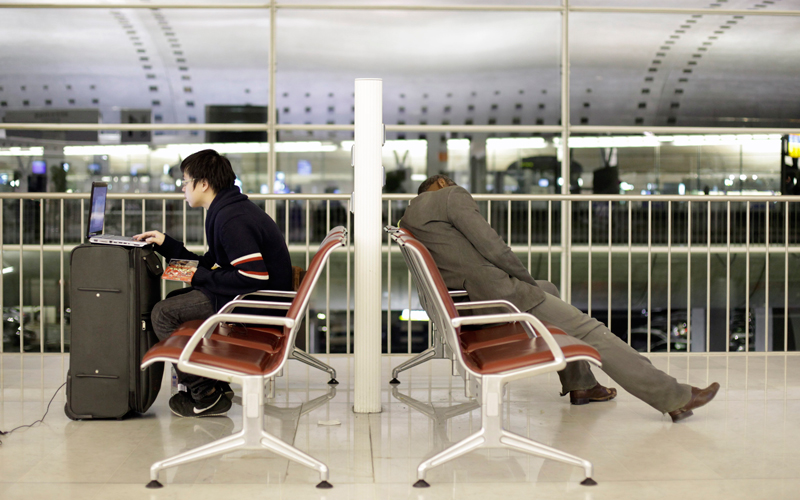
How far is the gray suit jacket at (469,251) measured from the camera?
2.74 meters

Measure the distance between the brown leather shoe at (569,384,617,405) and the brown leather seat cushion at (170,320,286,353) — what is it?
1.26m

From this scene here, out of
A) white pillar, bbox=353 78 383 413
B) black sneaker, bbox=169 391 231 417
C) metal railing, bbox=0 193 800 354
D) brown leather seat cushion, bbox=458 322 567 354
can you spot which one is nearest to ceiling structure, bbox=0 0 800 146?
metal railing, bbox=0 193 800 354

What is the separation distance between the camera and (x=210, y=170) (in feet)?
9.23

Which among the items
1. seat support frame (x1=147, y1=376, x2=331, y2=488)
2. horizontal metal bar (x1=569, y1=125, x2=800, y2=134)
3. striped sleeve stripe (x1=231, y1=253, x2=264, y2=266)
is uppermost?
horizontal metal bar (x1=569, y1=125, x2=800, y2=134)

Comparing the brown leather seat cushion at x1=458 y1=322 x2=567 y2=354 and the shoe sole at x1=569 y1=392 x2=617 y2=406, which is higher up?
the brown leather seat cushion at x1=458 y1=322 x2=567 y2=354

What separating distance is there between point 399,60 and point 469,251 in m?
4.39

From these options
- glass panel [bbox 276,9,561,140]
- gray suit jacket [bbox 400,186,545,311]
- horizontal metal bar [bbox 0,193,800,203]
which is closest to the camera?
gray suit jacket [bbox 400,186,545,311]

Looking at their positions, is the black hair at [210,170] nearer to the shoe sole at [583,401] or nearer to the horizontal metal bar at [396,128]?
the shoe sole at [583,401]

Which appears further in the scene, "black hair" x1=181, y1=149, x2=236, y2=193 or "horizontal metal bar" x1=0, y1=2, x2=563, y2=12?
"horizontal metal bar" x1=0, y1=2, x2=563, y2=12

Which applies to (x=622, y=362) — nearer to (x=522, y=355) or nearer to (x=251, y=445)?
(x=522, y=355)

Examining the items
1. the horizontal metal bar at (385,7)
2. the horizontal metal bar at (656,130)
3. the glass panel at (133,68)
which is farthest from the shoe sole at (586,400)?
the glass panel at (133,68)

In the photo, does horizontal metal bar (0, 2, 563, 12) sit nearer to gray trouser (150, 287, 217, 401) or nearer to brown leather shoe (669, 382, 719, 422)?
gray trouser (150, 287, 217, 401)

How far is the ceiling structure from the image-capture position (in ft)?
21.3

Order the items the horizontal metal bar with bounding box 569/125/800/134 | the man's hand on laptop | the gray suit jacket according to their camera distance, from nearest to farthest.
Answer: the gray suit jacket → the man's hand on laptop → the horizontal metal bar with bounding box 569/125/800/134
